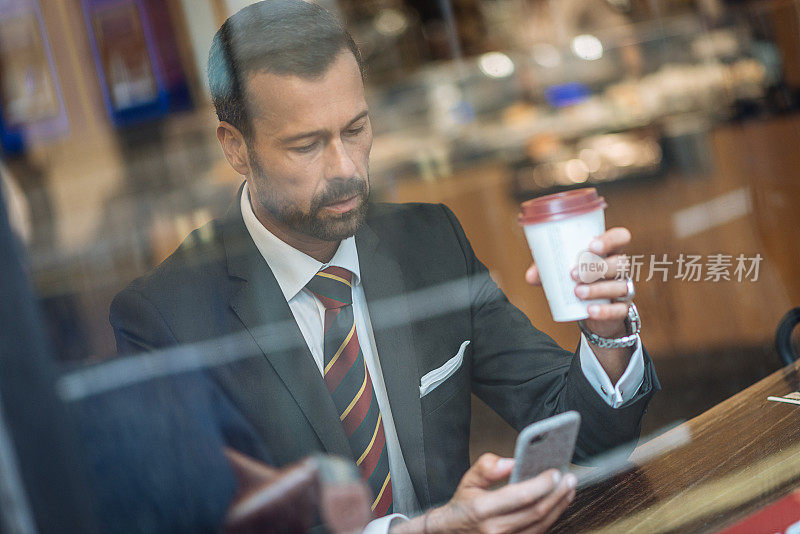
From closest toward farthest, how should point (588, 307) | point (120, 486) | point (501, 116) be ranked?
1. point (120, 486)
2. point (588, 307)
3. point (501, 116)

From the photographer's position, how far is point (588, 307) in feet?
3.50

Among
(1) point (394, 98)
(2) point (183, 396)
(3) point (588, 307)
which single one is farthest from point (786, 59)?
(2) point (183, 396)

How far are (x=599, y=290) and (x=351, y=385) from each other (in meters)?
0.37

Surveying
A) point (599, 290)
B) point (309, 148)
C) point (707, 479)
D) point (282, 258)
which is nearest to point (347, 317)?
point (282, 258)

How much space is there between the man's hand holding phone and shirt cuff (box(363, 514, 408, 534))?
11mm

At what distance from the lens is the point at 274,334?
3.28ft

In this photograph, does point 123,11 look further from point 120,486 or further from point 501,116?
point 501,116

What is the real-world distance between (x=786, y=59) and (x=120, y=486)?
7.90ft

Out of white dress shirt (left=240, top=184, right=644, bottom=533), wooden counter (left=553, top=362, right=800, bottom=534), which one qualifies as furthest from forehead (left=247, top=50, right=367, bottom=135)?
wooden counter (left=553, top=362, right=800, bottom=534)

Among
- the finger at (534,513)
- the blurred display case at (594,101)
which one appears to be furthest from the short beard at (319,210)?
the blurred display case at (594,101)

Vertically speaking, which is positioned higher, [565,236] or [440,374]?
[565,236]

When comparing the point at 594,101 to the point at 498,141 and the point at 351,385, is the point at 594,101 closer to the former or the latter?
the point at 498,141

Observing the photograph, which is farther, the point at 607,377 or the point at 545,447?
the point at 607,377

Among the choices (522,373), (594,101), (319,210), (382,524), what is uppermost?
(594,101)
